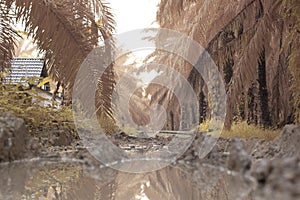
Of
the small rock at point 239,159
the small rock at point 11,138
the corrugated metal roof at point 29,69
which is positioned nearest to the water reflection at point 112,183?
the small rock at point 239,159

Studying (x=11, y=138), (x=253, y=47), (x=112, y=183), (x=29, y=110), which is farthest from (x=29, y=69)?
Answer: (x=112, y=183)

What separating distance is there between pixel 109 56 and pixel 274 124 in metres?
4.64

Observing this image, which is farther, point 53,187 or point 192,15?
point 192,15

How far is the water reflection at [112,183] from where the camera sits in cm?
238

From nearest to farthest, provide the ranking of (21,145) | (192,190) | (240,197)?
(240,197)
(192,190)
(21,145)

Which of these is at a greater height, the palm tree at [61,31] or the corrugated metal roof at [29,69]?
the corrugated metal roof at [29,69]

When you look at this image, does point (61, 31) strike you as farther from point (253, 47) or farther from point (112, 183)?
point (112, 183)

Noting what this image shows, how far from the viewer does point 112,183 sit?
9.62 feet

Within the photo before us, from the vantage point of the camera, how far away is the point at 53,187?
8.77 feet

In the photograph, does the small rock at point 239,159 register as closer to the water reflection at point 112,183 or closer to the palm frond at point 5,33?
the water reflection at point 112,183

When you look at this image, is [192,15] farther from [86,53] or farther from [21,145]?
[21,145]

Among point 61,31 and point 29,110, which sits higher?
point 61,31

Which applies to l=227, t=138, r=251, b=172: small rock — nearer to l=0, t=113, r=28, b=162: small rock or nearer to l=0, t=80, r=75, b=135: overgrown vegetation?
l=0, t=113, r=28, b=162: small rock

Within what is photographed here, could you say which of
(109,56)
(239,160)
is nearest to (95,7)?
(109,56)
